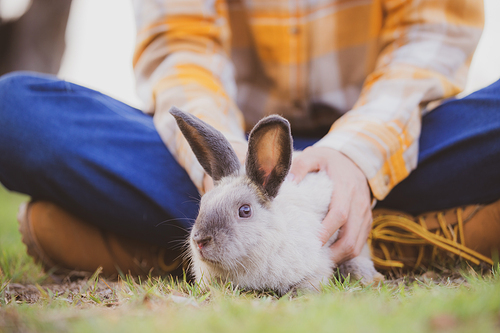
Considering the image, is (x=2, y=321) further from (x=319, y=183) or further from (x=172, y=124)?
(x=172, y=124)

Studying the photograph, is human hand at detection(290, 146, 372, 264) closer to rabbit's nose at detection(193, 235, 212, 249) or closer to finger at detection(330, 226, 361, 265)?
finger at detection(330, 226, 361, 265)

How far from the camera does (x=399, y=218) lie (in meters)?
2.64

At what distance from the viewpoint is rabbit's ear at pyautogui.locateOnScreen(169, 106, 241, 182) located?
79.1 inches

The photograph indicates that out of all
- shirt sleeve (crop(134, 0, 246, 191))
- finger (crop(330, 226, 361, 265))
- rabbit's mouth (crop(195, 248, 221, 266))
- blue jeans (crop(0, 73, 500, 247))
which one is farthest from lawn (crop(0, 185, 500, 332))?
shirt sleeve (crop(134, 0, 246, 191))

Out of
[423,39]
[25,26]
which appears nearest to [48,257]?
[423,39]

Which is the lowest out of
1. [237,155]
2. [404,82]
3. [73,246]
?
[73,246]

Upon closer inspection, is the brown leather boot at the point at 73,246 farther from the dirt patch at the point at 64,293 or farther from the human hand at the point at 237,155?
the human hand at the point at 237,155

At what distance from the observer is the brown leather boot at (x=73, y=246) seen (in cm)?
276

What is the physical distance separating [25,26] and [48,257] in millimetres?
10641

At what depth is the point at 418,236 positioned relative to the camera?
8.65ft

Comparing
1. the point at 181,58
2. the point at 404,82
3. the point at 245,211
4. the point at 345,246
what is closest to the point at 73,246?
the point at 245,211

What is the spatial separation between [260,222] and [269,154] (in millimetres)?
364

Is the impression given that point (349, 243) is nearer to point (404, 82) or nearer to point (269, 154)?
point (269, 154)

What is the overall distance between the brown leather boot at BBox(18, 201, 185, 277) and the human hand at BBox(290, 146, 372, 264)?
1.20 meters
